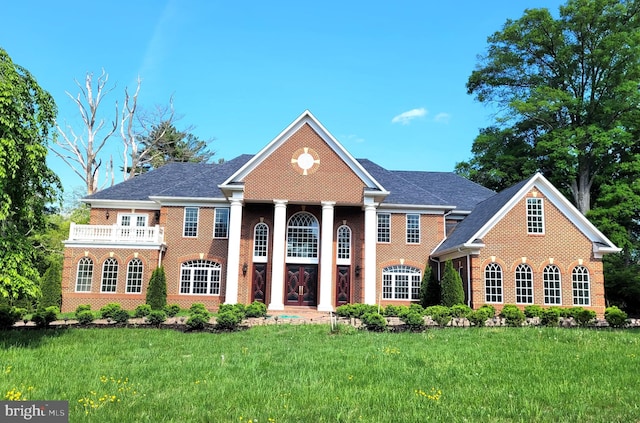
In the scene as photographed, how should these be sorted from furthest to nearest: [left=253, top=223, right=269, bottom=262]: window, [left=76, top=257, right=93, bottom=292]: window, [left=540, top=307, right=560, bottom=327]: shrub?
1. [left=253, top=223, right=269, bottom=262]: window
2. [left=76, top=257, right=93, bottom=292]: window
3. [left=540, top=307, right=560, bottom=327]: shrub

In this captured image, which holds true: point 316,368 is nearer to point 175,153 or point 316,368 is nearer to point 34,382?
point 34,382

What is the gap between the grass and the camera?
6320 mm

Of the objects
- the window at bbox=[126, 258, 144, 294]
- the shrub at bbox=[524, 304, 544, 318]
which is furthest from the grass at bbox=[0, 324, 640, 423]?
the window at bbox=[126, 258, 144, 294]

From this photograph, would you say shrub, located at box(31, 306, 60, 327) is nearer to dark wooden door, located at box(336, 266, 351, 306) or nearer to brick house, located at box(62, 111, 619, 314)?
brick house, located at box(62, 111, 619, 314)

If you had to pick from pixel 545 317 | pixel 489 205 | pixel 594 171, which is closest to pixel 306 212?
pixel 489 205

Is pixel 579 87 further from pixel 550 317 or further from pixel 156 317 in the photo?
pixel 156 317

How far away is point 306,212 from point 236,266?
5007 mm

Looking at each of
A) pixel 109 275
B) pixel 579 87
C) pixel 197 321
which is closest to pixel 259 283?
pixel 109 275

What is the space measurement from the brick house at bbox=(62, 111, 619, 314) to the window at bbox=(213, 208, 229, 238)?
6 cm

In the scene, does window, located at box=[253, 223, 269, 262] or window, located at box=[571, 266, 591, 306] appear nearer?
window, located at box=[571, 266, 591, 306]

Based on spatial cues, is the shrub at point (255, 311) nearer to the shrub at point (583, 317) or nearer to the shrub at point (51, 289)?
the shrub at point (51, 289)

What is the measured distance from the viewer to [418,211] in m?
26.3

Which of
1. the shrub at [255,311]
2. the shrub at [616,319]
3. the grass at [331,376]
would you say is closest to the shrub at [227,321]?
the grass at [331,376]

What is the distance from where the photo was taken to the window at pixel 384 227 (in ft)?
85.7
